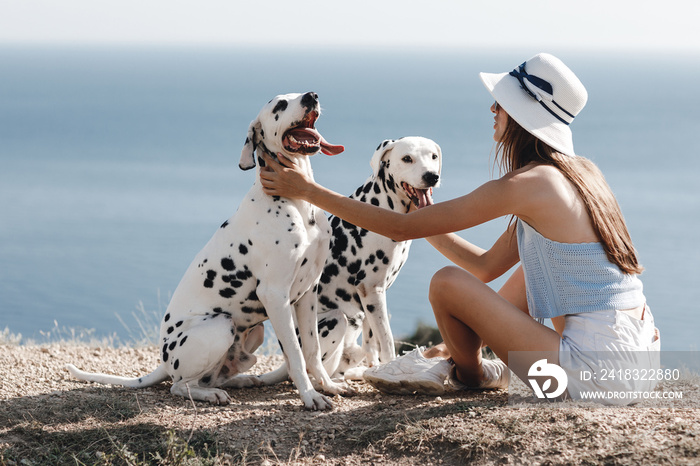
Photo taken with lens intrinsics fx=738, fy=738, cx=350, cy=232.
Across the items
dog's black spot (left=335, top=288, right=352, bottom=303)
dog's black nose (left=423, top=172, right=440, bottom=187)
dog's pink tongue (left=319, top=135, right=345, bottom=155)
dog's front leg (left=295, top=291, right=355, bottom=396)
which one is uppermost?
dog's pink tongue (left=319, top=135, right=345, bottom=155)

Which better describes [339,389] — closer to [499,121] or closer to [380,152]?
[380,152]

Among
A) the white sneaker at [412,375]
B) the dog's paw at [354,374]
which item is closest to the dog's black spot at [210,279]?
the white sneaker at [412,375]

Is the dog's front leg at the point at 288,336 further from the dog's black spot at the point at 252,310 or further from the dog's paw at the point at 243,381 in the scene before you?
the dog's paw at the point at 243,381

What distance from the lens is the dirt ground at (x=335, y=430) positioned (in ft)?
13.3

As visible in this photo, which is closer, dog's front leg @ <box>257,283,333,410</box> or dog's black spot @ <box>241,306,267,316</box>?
dog's front leg @ <box>257,283,333,410</box>

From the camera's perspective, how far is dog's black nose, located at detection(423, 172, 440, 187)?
5.81 metres

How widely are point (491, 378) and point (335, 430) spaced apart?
132 cm

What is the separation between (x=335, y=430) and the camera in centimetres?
466

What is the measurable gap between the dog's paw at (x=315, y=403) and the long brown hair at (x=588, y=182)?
1979mm

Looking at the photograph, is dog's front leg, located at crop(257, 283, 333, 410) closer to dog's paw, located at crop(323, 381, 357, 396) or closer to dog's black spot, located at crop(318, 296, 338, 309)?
dog's paw, located at crop(323, 381, 357, 396)

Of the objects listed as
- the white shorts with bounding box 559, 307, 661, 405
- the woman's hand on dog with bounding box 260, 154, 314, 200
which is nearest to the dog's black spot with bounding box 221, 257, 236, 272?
the woman's hand on dog with bounding box 260, 154, 314, 200

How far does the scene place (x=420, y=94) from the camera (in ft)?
433

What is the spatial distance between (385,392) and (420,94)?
425ft

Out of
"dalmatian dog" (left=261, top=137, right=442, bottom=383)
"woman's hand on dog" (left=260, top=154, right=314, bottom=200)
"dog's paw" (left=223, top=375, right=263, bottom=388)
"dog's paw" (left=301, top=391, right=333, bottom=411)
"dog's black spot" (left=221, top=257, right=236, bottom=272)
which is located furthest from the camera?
"dalmatian dog" (left=261, top=137, right=442, bottom=383)
